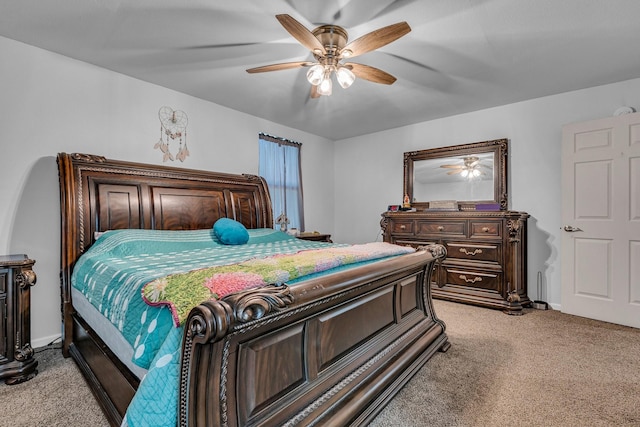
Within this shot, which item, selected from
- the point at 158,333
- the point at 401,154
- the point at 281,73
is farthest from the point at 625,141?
the point at 158,333

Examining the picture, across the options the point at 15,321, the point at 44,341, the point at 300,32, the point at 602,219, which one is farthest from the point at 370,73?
the point at 44,341

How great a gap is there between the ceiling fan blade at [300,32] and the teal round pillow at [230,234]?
1625 mm

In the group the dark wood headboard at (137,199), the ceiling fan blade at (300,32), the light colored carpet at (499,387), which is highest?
the ceiling fan blade at (300,32)

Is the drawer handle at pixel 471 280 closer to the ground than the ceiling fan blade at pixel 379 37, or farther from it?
closer to the ground

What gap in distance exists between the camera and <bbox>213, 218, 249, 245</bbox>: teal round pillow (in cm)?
279

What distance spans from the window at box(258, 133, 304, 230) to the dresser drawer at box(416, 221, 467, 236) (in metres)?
1.86

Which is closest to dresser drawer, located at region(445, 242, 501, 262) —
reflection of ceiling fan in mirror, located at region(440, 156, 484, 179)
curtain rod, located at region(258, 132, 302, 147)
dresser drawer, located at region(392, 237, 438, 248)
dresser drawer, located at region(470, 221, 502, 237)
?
dresser drawer, located at region(470, 221, 502, 237)

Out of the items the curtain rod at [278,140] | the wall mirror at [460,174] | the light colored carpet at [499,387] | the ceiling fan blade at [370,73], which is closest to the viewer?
the light colored carpet at [499,387]

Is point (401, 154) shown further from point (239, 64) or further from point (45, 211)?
point (45, 211)

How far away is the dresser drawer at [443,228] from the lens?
151 inches

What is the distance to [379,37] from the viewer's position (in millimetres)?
1938

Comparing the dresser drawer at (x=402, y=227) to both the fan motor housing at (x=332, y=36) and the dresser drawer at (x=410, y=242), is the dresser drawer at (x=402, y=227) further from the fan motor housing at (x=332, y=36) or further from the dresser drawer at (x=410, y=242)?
the fan motor housing at (x=332, y=36)

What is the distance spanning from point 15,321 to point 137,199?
122cm

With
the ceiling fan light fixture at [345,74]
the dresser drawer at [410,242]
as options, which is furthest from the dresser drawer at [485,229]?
the ceiling fan light fixture at [345,74]
